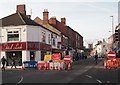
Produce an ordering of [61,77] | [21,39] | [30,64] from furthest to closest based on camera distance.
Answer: [21,39]
[30,64]
[61,77]

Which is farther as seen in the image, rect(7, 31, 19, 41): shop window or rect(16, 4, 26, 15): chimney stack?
rect(16, 4, 26, 15): chimney stack

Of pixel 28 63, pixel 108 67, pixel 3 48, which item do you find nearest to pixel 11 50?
pixel 3 48

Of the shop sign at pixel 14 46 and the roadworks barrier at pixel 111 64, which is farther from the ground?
the shop sign at pixel 14 46

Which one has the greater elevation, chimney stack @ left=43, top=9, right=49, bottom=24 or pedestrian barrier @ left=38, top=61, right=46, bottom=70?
chimney stack @ left=43, top=9, right=49, bottom=24

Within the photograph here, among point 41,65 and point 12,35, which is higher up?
point 12,35

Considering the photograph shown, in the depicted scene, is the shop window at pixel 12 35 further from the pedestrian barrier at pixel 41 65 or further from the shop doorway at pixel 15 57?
the pedestrian barrier at pixel 41 65

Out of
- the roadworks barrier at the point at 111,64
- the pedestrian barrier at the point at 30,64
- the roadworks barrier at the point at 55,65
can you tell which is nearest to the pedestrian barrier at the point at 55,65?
the roadworks barrier at the point at 55,65

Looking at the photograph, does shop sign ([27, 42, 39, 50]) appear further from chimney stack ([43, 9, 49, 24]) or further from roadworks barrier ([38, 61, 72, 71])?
chimney stack ([43, 9, 49, 24])

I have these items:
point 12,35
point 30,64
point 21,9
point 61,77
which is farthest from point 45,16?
point 61,77

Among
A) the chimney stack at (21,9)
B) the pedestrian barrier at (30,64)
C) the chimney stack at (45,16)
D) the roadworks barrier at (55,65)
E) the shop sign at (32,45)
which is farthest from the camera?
the chimney stack at (45,16)

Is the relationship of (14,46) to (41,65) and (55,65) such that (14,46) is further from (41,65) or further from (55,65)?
(55,65)

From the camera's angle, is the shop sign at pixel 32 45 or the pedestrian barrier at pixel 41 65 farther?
the shop sign at pixel 32 45

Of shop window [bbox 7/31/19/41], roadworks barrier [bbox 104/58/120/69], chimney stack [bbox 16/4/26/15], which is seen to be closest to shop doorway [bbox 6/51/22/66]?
shop window [bbox 7/31/19/41]

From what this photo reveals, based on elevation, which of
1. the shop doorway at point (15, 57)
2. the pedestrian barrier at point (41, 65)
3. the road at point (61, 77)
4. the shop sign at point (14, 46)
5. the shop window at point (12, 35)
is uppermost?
the shop window at point (12, 35)
